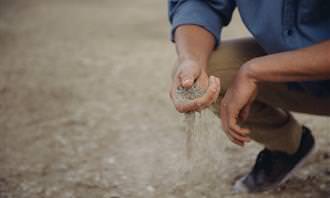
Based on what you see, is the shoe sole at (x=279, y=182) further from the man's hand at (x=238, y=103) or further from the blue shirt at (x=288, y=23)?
the man's hand at (x=238, y=103)

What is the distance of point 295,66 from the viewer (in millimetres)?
1825

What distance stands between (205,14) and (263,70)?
0.41m

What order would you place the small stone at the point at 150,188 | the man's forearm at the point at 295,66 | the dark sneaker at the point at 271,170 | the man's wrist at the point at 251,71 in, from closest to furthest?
the man's forearm at the point at 295,66
the man's wrist at the point at 251,71
the dark sneaker at the point at 271,170
the small stone at the point at 150,188

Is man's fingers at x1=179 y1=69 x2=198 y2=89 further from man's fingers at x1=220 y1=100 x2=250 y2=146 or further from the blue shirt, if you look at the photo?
the blue shirt

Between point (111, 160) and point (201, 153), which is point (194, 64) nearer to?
point (201, 153)

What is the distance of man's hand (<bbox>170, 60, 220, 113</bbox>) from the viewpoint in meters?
1.86

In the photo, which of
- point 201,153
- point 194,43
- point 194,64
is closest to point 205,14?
point 194,43

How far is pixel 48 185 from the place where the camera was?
268cm

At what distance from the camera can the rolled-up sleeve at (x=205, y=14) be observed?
2.18 metres

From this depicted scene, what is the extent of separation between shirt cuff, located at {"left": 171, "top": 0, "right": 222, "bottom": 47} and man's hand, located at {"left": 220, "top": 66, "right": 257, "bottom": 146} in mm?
304

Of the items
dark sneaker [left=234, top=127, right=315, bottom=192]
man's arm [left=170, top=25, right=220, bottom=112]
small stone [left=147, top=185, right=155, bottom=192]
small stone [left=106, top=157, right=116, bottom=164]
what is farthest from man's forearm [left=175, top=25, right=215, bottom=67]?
small stone [left=106, top=157, right=116, bottom=164]

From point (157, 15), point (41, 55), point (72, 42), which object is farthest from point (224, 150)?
point (157, 15)

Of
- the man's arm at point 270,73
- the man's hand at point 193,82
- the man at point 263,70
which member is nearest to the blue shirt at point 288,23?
the man at point 263,70

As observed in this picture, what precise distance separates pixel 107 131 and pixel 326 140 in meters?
1.23
